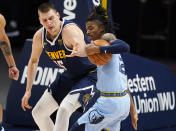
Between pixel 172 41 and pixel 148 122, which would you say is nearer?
pixel 148 122

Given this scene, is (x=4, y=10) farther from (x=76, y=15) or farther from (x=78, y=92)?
(x=78, y=92)

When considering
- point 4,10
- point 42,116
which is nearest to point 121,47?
point 42,116

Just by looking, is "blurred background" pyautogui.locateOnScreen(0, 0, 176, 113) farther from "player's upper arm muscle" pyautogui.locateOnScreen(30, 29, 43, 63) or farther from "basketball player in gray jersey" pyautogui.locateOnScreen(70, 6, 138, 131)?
"basketball player in gray jersey" pyautogui.locateOnScreen(70, 6, 138, 131)

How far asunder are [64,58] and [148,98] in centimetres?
239

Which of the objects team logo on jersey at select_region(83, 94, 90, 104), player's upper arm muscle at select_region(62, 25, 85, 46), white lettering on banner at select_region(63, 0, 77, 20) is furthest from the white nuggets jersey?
white lettering on banner at select_region(63, 0, 77, 20)

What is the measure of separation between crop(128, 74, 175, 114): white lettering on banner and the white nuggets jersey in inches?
97.8

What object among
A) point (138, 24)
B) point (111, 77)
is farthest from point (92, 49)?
point (138, 24)

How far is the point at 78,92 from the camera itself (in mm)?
5043

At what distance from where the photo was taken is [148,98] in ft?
23.0

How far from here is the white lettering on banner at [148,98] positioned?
6832 millimetres

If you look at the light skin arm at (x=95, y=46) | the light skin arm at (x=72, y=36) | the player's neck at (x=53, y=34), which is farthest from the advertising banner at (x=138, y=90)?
the light skin arm at (x=95, y=46)

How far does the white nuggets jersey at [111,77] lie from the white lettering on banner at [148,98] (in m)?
2.48

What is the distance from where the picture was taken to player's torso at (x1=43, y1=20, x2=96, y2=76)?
16.4 feet

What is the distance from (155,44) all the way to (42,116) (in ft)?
44.1
